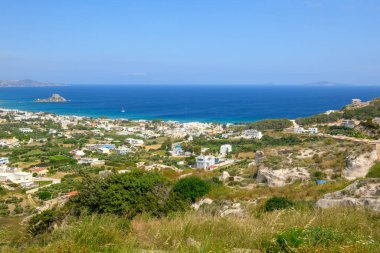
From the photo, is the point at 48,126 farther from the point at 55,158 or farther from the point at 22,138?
the point at 55,158

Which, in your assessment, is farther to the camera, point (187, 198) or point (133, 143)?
point (133, 143)

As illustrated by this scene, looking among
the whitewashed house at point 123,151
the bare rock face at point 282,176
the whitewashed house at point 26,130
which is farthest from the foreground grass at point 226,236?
the whitewashed house at point 26,130

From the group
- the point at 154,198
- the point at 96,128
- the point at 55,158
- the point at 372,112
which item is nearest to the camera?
the point at 154,198

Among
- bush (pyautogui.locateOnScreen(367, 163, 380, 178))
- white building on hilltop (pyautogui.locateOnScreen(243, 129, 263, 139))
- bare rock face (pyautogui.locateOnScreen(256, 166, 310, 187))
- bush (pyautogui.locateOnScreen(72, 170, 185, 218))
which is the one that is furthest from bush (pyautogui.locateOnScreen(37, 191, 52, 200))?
white building on hilltop (pyautogui.locateOnScreen(243, 129, 263, 139))

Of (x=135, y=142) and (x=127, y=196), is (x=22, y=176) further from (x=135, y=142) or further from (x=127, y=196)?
(x=127, y=196)

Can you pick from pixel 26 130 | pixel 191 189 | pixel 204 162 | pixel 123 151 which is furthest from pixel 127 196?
pixel 26 130

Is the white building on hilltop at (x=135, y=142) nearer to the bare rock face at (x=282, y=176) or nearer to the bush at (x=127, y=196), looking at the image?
the bare rock face at (x=282, y=176)

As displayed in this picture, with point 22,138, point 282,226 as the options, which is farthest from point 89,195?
point 22,138

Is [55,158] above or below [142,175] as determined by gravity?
below
